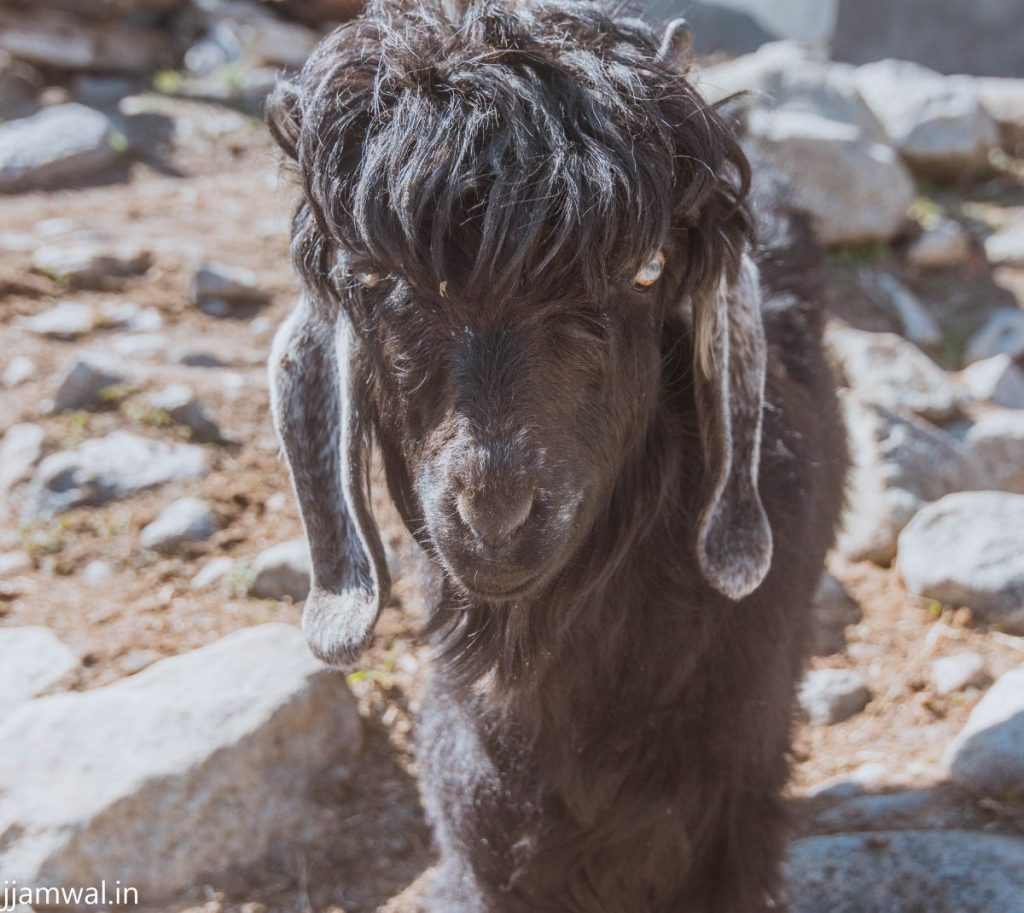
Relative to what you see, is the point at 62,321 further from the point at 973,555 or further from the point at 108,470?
the point at 973,555

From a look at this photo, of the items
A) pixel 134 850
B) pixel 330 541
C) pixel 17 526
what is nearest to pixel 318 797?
pixel 134 850

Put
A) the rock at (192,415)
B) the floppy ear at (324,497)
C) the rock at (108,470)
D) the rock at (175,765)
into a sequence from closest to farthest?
1. the floppy ear at (324,497)
2. the rock at (175,765)
3. the rock at (108,470)
4. the rock at (192,415)

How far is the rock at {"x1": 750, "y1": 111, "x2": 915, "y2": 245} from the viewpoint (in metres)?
6.59

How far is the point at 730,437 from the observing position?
264 cm

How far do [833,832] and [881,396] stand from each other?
2.38 metres

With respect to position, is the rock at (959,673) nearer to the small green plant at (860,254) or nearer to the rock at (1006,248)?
the small green plant at (860,254)

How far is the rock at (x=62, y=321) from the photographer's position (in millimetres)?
5598

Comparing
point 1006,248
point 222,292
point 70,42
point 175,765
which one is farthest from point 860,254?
point 70,42

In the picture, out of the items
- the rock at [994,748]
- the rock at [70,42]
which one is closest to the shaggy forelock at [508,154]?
the rock at [994,748]

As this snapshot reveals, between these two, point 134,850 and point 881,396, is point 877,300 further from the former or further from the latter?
point 134,850

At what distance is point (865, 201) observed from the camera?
665 cm

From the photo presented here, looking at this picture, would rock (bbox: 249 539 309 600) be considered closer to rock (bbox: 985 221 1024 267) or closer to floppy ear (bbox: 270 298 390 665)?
floppy ear (bbox: 270 298 390 665)

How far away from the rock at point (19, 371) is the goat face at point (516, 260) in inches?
113

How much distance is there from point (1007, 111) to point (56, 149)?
18.7 feet
